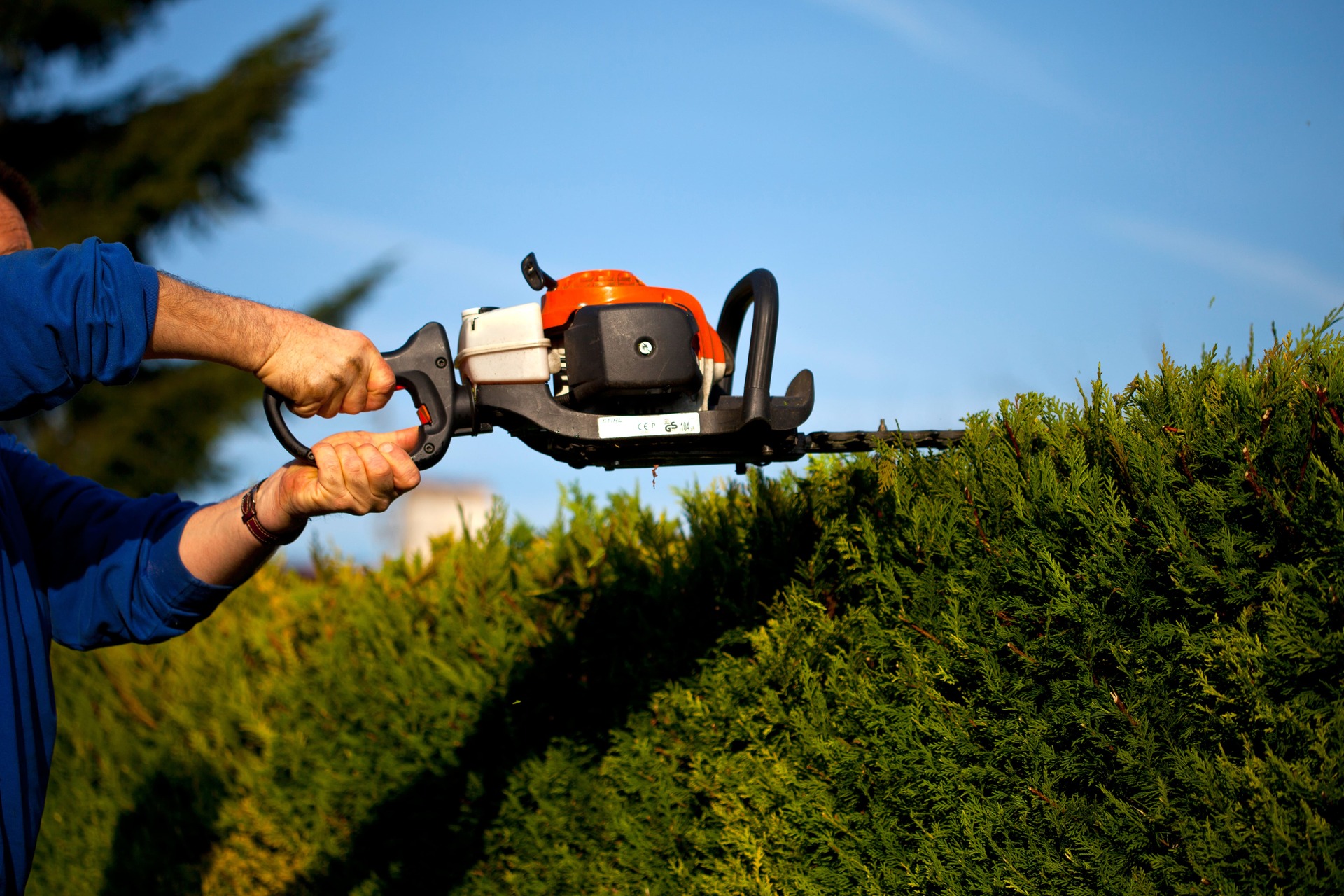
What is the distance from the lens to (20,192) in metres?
2.81

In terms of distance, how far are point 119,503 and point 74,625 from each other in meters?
0.39

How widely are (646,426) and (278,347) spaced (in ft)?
2.91

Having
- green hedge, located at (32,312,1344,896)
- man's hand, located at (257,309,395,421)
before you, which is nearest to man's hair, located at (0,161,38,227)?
man's hand, located at (257,309,395,421)

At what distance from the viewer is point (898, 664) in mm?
2498

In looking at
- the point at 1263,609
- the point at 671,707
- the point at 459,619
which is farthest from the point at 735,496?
the point at 1263,609

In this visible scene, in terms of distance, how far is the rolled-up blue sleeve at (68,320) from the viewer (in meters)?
1.87

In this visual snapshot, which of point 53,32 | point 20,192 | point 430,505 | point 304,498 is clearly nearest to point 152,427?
point 53,32

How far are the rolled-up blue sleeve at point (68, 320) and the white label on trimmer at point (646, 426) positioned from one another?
1.03m

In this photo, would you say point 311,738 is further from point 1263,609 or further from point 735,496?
point 1263,609

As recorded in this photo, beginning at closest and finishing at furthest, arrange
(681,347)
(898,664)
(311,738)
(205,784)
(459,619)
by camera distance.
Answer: (681,347)
(898,664)
(459,619)
(311,738)
(205,784)

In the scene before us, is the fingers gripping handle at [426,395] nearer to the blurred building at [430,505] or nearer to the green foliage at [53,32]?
the green foliage at [53,32]

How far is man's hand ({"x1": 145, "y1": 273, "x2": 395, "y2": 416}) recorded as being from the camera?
2.05 meters

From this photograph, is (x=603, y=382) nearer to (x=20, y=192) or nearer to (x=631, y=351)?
(x=631, y=351)

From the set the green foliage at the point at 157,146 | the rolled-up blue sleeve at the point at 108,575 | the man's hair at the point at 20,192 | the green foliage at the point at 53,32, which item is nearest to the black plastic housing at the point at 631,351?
the rolled-up blue sleeve at the point at 108,575
